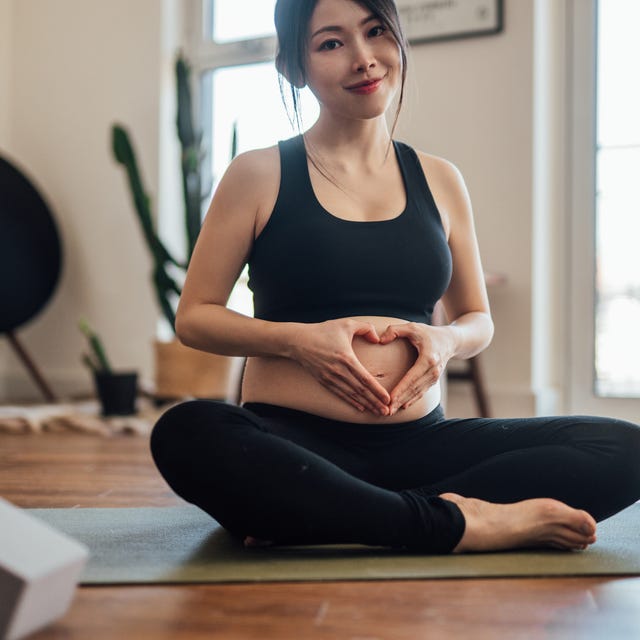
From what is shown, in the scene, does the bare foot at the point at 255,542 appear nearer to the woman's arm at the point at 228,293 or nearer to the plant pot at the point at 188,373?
the woman's arm at the point at 228,293

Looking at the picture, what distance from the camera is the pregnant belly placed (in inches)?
45.6

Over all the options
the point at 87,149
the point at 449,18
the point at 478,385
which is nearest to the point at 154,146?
the point at 87,149

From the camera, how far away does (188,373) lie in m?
2.96

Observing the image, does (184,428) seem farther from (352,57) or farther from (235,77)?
(235,77)

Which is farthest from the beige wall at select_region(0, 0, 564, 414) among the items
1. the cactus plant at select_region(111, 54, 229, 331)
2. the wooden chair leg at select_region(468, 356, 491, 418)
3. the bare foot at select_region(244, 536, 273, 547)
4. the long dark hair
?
the bare foot at select_region(244, 536, 273, 547)

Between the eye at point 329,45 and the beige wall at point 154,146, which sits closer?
the eye at point 329,45

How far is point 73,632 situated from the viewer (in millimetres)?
785

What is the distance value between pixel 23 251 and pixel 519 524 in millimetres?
2630

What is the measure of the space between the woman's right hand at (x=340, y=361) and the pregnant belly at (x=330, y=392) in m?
0.02

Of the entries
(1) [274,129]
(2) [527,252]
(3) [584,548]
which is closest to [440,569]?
(3) [584,548]

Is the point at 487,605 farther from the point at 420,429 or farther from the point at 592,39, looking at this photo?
the point at 592,39

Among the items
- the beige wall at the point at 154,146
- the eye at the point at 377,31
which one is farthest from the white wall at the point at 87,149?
the eye at the point at 377,31

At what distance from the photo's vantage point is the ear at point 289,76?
127 cm

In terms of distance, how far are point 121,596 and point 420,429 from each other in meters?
0.49
